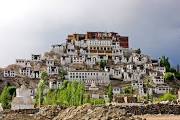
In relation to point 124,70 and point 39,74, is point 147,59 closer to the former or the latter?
point 124,70

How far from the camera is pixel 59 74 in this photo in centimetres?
14288

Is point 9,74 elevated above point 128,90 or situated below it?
above

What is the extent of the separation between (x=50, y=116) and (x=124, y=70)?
333 feet

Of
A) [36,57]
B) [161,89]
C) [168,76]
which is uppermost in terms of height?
[36,57]

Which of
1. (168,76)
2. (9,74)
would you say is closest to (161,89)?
(168,76)

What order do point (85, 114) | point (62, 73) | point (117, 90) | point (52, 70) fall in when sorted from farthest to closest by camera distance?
point (52, 70)
point (62, 73)
point (117, 90)
point (85, 114)

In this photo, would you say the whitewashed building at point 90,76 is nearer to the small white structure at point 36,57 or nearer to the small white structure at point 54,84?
the small white structure at point 54,84

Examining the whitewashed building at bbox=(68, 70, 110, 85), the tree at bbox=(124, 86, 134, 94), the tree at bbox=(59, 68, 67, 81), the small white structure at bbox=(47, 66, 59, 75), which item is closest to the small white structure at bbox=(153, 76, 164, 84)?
the whitewashed building at bbox=(68, 70, 110, 85)

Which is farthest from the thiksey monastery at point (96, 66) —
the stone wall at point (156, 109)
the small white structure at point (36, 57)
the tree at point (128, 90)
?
the stone wall at point (156, 109)

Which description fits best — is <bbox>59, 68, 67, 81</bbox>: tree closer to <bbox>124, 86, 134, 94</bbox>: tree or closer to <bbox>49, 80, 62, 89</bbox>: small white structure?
<bbox>49, 80, 62, 89</bbox>: small white structure

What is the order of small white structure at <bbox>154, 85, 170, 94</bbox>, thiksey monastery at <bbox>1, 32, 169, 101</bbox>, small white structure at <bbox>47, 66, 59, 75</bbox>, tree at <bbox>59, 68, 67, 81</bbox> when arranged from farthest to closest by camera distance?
small white structure at <bbox>47, 66, 59, 75</bbox> → tree at <bbox>59, 68, 67, 81</bbox> → thiksey monastery at <bbox>1, 32, 169, 101</bbox> → small white structure at <bbox>154, 85, 170, 94</bbox>

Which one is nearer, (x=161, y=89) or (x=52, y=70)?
Answer: (x=161, y=89)

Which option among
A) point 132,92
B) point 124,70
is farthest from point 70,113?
point 124,70

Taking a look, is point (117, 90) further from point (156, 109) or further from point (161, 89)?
point (156, 109)
